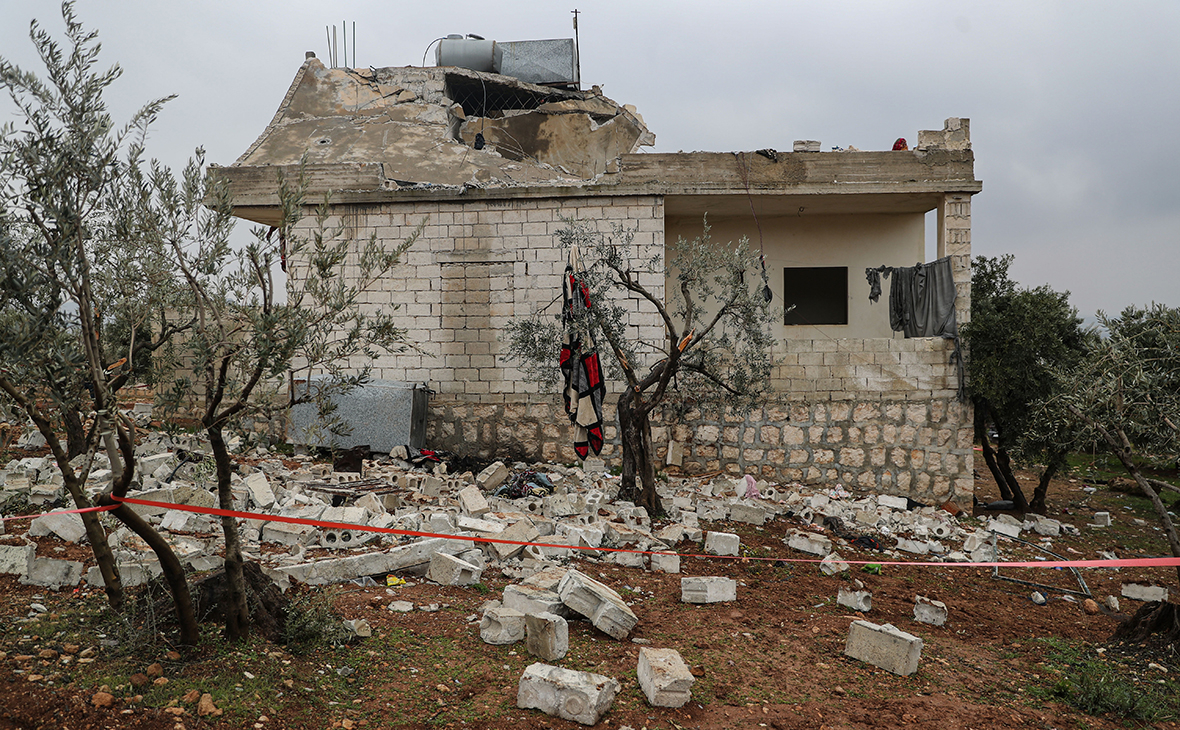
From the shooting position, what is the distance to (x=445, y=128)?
1412cm

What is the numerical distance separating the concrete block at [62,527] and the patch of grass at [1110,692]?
7203mm

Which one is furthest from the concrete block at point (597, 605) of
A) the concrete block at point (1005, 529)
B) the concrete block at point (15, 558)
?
the concrete block at point (1005, 529)

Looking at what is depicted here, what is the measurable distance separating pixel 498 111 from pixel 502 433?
7.54 m

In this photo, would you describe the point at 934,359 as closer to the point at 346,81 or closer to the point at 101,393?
the point at 101,393

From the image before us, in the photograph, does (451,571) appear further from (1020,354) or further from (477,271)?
(1020,354)

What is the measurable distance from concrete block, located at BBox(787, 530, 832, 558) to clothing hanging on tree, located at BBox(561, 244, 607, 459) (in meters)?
2.38

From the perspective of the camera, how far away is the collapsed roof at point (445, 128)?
1321cm

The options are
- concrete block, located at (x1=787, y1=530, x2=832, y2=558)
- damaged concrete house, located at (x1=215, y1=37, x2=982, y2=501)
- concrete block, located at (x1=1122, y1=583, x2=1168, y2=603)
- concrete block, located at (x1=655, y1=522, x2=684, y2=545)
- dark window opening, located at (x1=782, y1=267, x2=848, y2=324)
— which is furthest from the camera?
dark window opening, located at (x1=782, y1=267, x2=848, y2=324)

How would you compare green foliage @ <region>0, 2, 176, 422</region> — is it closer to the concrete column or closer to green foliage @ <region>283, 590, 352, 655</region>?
green foliage @ <region>283, 590, 352, 655</region>

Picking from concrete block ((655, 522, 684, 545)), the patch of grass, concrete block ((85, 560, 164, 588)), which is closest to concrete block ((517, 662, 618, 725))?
concrete block ((85, 560, 164, 588))

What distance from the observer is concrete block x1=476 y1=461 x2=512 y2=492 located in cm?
975

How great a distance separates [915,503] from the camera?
1121 cm

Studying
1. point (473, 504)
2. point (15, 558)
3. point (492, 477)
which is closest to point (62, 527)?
point (15, 558)

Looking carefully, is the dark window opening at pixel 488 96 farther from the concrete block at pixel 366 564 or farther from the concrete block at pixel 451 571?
the concrete block at pixel 451 571
